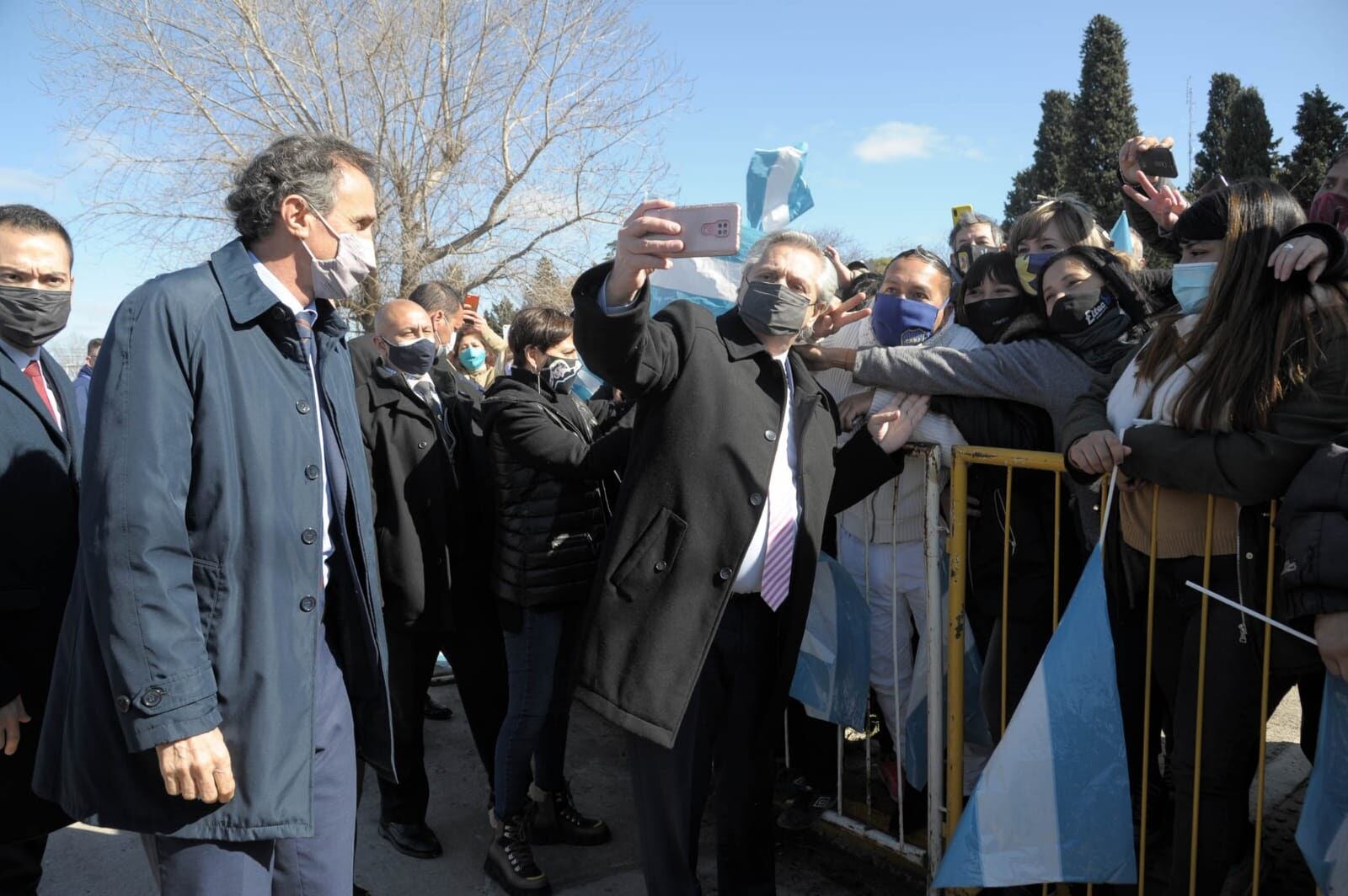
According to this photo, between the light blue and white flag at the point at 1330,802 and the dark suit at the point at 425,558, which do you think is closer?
the light blue and white flag at the point at 1330,802

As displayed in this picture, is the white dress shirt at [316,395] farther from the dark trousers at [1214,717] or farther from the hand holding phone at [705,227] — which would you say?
the dark trousers at [1214,717]

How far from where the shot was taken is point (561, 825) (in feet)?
11.6

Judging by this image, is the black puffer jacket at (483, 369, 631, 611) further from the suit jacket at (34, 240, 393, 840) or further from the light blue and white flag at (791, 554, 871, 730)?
the suit jacket at (34, 240, 393, 840)

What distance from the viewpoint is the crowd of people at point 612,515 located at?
1773mm

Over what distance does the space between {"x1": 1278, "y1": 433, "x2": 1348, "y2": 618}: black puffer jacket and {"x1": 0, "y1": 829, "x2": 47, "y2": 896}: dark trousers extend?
320 centimetres

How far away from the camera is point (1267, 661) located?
2.28 meters

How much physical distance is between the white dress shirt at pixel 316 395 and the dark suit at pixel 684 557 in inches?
23.9

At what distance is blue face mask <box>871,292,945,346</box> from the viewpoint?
3.27m

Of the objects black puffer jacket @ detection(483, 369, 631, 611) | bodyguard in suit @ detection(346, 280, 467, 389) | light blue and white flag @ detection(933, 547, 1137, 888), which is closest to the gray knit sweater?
light blue and white flag @ detection(933, 547, 1137, 888)

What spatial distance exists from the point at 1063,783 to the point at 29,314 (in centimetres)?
313

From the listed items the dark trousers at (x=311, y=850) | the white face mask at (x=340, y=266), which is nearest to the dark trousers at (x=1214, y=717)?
the dark trousers at (x=311, y=850)

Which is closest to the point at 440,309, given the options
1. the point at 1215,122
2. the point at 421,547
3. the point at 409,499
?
the point at 409,499

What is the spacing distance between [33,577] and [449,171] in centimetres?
1424

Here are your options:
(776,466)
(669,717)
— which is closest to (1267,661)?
(776,466)
